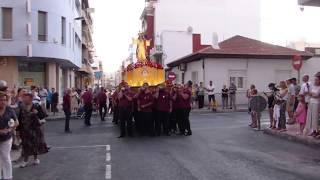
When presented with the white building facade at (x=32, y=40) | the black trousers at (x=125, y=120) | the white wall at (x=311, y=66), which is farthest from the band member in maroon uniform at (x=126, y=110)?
the white wall at (x=311, y=66)

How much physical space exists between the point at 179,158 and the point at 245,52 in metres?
24.1

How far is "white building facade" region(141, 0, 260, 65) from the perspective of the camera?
54.7 m

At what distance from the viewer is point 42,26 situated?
1294 inches

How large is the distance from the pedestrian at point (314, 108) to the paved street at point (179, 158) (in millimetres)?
857

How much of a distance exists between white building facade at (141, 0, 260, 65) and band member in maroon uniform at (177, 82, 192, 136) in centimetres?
3712

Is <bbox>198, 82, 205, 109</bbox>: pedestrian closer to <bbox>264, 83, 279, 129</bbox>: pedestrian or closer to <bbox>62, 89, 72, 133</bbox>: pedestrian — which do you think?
<bbox>62, 89, 72, 133</bbox>: pedestrian

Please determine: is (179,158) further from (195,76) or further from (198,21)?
(198,21)

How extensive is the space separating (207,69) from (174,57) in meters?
19.9

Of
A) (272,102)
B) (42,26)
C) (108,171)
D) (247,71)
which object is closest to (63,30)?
(42,26)

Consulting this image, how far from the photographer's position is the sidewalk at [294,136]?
1372 cm

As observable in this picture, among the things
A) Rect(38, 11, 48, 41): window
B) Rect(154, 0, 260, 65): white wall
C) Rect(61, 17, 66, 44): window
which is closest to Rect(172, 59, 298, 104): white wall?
Rect(61, 17, 66, 44): window

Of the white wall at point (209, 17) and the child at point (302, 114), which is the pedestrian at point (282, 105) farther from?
the white wall at point (209, 17)

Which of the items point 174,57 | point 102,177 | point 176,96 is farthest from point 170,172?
point 174,57

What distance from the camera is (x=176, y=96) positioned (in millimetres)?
17484
